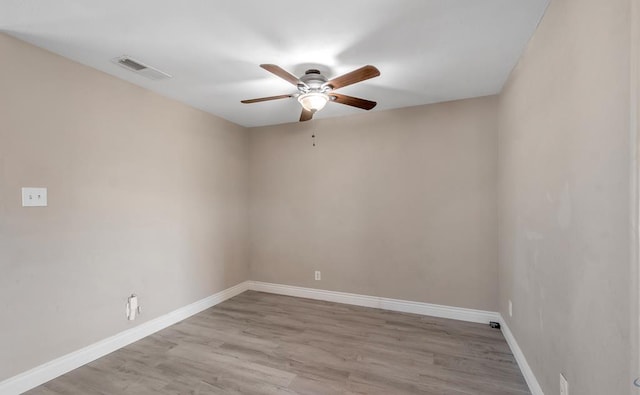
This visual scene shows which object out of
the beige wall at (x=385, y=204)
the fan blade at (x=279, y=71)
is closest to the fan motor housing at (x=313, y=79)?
the fan blade at (x=279, y=71)

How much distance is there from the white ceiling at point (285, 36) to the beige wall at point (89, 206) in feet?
1.00

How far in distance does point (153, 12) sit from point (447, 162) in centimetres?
285

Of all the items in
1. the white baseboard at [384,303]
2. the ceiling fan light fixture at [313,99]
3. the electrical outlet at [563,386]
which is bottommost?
the white baseboard at [384,303]

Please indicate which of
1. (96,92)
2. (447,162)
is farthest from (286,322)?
(96,92)

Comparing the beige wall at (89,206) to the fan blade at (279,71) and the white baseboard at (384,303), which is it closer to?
the white baseboard at (384,303)

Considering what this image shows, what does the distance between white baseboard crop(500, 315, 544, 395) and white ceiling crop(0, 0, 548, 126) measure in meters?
2.23

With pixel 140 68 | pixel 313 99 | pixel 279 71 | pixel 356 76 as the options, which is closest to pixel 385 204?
pixel 313 99

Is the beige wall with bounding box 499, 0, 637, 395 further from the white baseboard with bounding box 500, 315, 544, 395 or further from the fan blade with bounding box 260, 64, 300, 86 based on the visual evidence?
the fan blade with bounding box 260, 64, 300, 86

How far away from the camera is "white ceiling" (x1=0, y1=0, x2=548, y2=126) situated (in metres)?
1.60

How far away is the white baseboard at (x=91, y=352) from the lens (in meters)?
1.88

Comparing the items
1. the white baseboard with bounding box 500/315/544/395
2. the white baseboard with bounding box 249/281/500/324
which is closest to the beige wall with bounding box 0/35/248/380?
the white baseboard with bounding box 249/281/500/324

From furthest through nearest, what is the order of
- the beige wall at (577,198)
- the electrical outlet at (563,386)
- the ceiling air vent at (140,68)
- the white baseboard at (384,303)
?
the white baseboard at (384,303)
the ceiling air vent at (140,68)
the electrical outlet at (563,386)
the beige wall at (577,198)

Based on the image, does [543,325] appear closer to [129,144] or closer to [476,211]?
[476,211]

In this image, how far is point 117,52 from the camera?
6.82 feet
